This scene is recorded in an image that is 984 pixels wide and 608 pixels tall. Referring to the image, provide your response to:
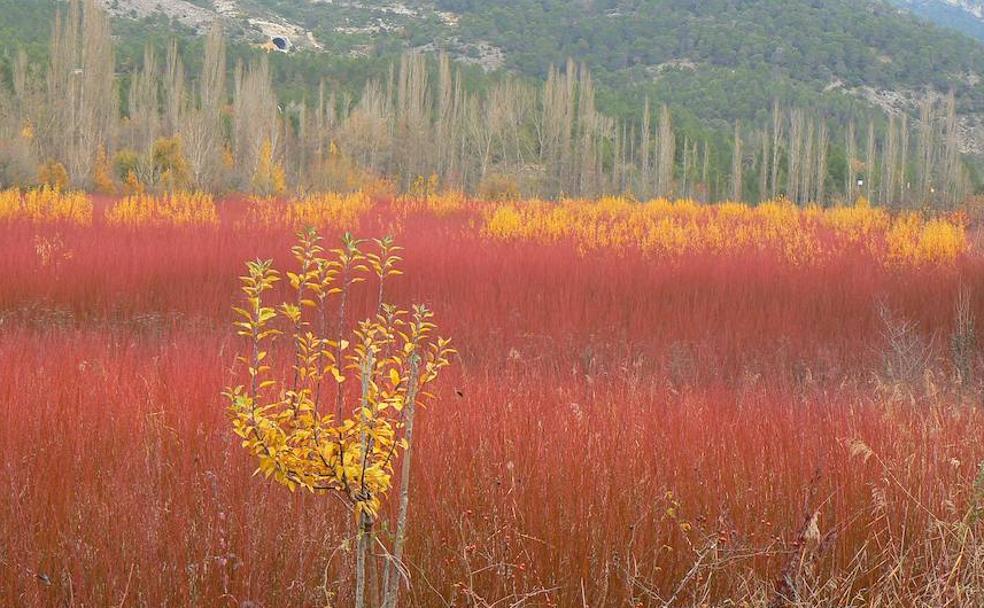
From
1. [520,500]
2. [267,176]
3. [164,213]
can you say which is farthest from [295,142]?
[520,500]

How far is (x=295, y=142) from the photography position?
44594mm

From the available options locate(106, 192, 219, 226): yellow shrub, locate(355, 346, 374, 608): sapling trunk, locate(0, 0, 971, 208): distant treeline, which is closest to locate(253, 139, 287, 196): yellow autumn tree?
locate(0, 0, 971, 208): distant treeline

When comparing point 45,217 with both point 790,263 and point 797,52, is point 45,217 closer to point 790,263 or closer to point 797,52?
point 790,263

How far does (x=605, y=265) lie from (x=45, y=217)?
9360 mm

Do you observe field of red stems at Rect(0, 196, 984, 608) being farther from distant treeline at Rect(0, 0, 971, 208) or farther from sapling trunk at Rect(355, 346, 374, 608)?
distant treeline at Rect(0, 0, 971, 208)

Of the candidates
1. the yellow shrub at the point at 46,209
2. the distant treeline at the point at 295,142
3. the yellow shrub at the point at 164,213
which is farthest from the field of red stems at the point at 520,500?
the distant treeline at the point at 295,142

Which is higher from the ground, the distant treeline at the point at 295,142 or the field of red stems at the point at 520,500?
the distant treeline at the point at 295,142

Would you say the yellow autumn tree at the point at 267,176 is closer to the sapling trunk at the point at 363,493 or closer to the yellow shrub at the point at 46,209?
the yellow shrub at the point at 46,209

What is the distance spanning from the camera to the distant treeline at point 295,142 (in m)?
27.9

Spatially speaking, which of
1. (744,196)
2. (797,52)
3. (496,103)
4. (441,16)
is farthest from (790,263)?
(441,16)

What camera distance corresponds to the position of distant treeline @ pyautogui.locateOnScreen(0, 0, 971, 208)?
27891 mm

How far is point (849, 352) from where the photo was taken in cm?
830

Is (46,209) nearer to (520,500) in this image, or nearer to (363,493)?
(520,500)

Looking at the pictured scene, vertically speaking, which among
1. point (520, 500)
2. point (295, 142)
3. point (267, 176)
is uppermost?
point (295, 142)
